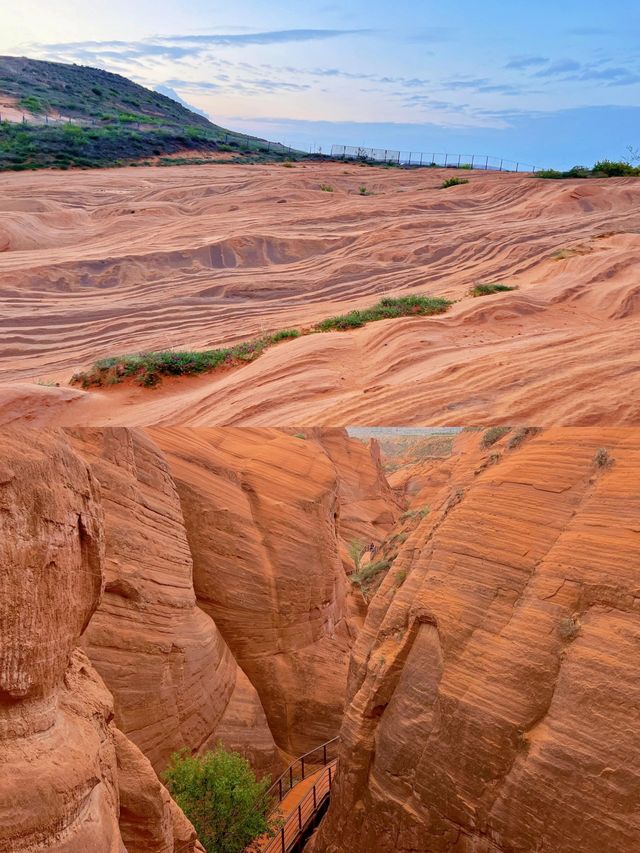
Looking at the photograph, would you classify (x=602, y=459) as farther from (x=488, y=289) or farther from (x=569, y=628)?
(x=488, y=289)

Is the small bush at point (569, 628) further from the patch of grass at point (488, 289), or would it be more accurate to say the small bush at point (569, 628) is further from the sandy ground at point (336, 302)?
the patch of grass at point (488, 289)

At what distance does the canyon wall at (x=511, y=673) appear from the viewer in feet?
24.2

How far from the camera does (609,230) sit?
40.4 feet

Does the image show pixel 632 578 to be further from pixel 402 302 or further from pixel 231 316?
pixel 231 316

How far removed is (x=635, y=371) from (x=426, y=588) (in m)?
4.65

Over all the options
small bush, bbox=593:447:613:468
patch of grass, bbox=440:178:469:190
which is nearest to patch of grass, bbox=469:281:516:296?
small bush, bbox=593:447:613:468

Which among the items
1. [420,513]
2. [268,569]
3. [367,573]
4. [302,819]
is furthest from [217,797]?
[367,573]

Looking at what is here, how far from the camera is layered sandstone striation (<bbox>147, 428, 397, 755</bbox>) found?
13117 mm

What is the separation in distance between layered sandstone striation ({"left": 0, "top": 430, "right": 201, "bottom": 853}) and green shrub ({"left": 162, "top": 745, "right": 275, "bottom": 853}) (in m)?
3.77

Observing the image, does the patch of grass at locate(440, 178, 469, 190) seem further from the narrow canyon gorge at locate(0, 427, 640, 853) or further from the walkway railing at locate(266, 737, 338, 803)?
the walkway railing at locate(266, 737, 338, 803)

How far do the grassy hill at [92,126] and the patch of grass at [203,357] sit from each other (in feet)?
74.0

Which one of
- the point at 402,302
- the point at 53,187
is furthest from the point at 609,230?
the point at 53,187

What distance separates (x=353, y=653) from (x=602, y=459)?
16.6 ft

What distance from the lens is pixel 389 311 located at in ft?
28.5
